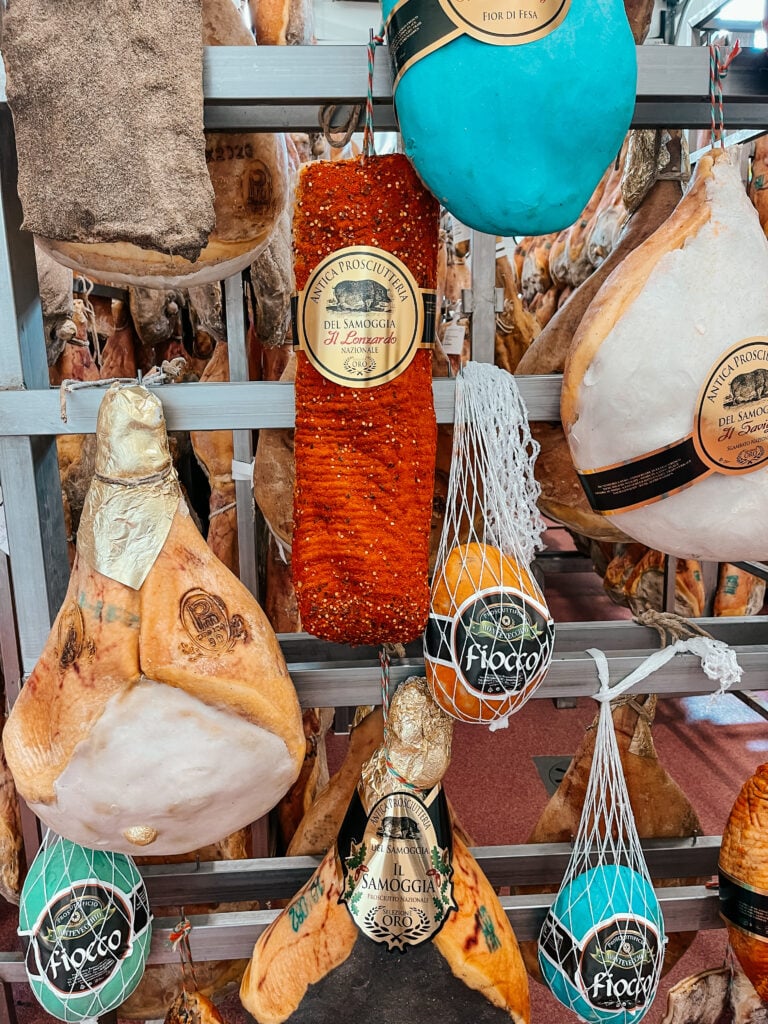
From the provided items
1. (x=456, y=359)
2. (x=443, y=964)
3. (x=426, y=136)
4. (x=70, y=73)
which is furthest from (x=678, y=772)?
(x=70, y=73)

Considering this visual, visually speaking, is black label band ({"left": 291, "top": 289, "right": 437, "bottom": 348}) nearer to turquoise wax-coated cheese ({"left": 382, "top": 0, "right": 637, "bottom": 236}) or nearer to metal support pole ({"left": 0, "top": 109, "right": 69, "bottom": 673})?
turquoise wax-coated cheese ({"left": 382, "top": 0, "right": 637, "bottom": 236})

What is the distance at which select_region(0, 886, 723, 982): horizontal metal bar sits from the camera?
115cm

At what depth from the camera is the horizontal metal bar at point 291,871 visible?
122 cm

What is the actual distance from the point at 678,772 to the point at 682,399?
2.05 meters

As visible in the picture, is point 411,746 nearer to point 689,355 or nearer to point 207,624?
point 207,624

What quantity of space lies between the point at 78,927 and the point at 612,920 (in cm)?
72

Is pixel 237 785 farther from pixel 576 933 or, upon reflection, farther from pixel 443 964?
pixel 576 933

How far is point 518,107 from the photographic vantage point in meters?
0.71

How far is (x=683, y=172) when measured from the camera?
1.10 metres

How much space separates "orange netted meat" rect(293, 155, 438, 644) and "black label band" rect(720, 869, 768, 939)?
653 mm

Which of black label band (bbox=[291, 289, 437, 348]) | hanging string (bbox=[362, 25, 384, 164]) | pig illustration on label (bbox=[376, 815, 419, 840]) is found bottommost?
pig illustration on label (bbox=[376, 815, 419, 840])

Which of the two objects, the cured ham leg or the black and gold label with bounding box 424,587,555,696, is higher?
the black and gold label with bounding box 424,587,555,696

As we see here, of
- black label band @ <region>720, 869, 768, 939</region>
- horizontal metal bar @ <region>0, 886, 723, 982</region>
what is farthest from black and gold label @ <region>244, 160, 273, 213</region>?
black label band @ <region>720, 869, 768, 939</region>

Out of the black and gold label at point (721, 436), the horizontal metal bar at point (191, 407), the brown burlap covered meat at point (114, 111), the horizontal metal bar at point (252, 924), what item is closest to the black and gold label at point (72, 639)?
the horizontal metal bar at point (191, 407)
